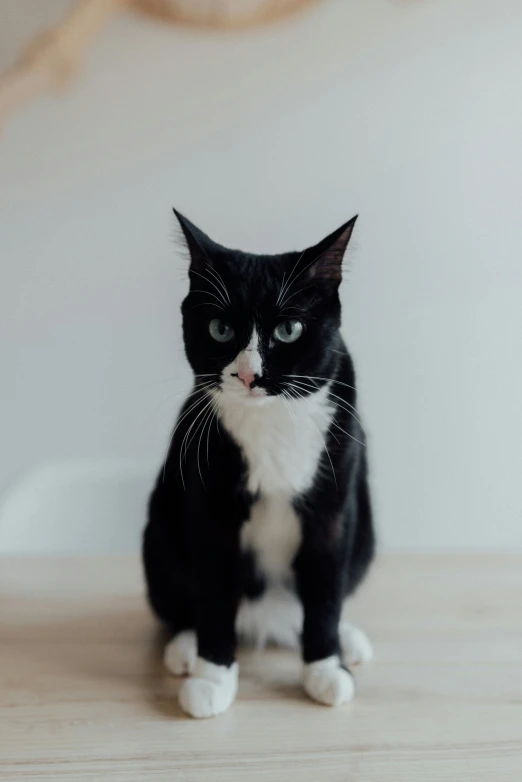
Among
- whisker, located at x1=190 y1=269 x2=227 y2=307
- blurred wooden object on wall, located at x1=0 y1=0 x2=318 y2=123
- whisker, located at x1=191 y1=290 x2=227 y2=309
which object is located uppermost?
blurred wooden object on wall, located at x1=0 y1=0 x2=318 y2=123

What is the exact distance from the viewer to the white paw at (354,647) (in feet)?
2.91

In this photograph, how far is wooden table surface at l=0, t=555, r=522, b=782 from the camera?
704 millimetres

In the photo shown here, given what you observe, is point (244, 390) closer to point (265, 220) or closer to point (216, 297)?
point (216, 297)

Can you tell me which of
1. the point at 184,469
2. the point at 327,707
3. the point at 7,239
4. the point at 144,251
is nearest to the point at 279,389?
the point at 184,469

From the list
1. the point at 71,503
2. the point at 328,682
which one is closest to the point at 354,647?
the point at 328,682

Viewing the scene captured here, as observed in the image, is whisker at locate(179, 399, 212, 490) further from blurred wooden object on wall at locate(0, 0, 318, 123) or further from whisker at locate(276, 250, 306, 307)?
blurred wooden object on wall at locate(0, 0, 318, 123)

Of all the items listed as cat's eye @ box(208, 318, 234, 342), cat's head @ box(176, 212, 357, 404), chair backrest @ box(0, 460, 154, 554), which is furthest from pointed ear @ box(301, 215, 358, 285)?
chair backrest @ box(0, 460, 154, 554)

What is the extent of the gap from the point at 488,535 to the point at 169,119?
3.12ft

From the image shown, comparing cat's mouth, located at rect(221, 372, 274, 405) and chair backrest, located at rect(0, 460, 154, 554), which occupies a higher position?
cat's mouth, located at rect(221, 372, 274, 405)

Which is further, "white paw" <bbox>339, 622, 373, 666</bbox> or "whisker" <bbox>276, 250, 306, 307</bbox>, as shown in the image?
"white paw" <bbox>339, 622, 373, 666</bbox>

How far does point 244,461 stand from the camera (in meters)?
0.79

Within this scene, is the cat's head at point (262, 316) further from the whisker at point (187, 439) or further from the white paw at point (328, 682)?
the white paw at point (328, 682)

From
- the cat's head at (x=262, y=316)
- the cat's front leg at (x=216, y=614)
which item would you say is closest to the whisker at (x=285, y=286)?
the cat's head at (x=262, y=316)

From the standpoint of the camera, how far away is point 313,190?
124 cm
